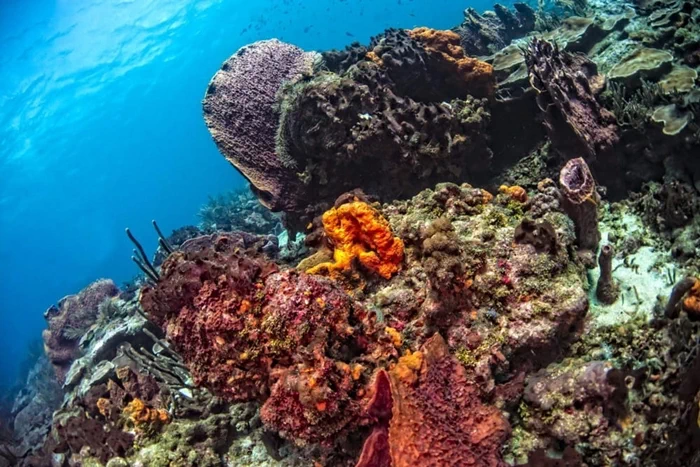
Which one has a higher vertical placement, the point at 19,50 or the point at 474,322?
the point at 19,50

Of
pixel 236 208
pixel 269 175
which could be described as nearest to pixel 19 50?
pixel 236 208

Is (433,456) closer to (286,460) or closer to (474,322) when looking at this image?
(474,322)

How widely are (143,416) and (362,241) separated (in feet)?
9.21

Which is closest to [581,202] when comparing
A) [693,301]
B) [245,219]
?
[693,301]

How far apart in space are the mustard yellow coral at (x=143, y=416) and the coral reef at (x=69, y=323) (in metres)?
9.20

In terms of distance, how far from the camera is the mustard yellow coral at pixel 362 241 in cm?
408

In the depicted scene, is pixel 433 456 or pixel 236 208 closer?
pixel 433 456

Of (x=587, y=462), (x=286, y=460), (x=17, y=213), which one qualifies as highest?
(x=17, y=213)

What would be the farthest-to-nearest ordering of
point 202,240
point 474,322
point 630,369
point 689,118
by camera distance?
point 202,240 → point 689,118 → point 474,322 → point 630,369

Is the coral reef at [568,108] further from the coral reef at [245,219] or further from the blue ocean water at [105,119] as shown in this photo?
the blue ocean water at [105,119]

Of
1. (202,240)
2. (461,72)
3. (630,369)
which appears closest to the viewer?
(630,369)

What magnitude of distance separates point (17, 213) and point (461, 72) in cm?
7277

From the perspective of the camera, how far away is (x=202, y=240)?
29.6 feet

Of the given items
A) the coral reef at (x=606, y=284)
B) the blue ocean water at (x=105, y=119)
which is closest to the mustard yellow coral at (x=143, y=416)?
the coral reef at (x=606, y=284)
